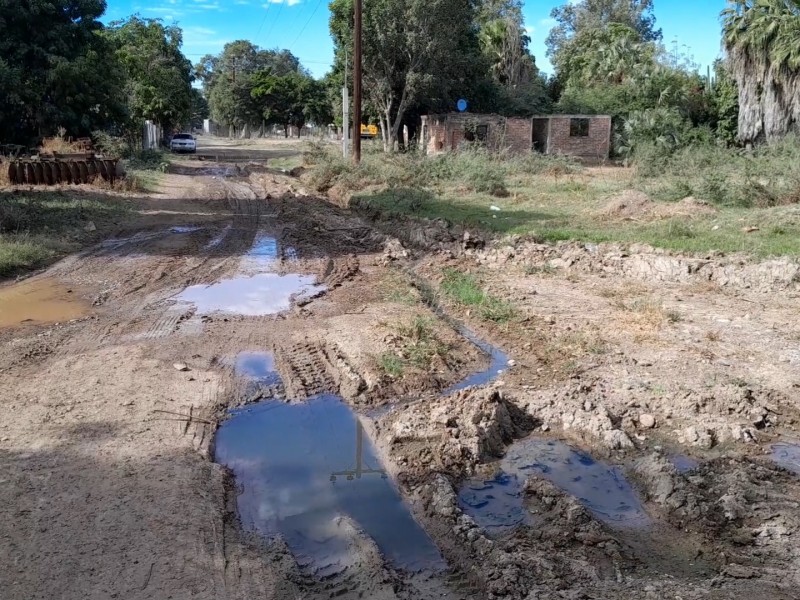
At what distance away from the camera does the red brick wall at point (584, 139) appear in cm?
3366

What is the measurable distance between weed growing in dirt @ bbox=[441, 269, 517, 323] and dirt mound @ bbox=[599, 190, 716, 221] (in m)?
5.92

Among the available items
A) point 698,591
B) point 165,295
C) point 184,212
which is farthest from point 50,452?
point 184,212

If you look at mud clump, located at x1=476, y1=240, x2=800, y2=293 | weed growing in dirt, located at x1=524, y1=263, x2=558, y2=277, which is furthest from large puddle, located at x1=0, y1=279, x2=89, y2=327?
weed growing in dirt, located at x1=524, y1=263, x2=558, y2=277

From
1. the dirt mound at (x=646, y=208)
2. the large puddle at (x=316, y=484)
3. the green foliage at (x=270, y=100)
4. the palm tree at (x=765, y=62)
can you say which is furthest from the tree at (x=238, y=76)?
the large puddle at (x=316, y=484)

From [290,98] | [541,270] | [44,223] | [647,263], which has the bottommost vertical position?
[541,270]

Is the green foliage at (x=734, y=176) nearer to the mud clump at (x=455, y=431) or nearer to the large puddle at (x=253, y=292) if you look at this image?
the large puddle at (x=253, y=292)

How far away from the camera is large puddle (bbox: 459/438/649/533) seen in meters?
4.79

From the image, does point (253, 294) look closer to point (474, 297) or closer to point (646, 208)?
point (474, 297)

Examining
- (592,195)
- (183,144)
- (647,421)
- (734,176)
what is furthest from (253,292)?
(183,144)

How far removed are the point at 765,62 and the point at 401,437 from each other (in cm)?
2559

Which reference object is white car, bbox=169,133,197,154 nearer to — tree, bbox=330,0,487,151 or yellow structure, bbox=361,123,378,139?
yellow structure, bbox=361,123,378,139

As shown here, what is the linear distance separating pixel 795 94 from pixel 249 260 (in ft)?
71.8

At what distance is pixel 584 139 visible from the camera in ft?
111

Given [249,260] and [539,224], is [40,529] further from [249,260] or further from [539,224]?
[539,224]
